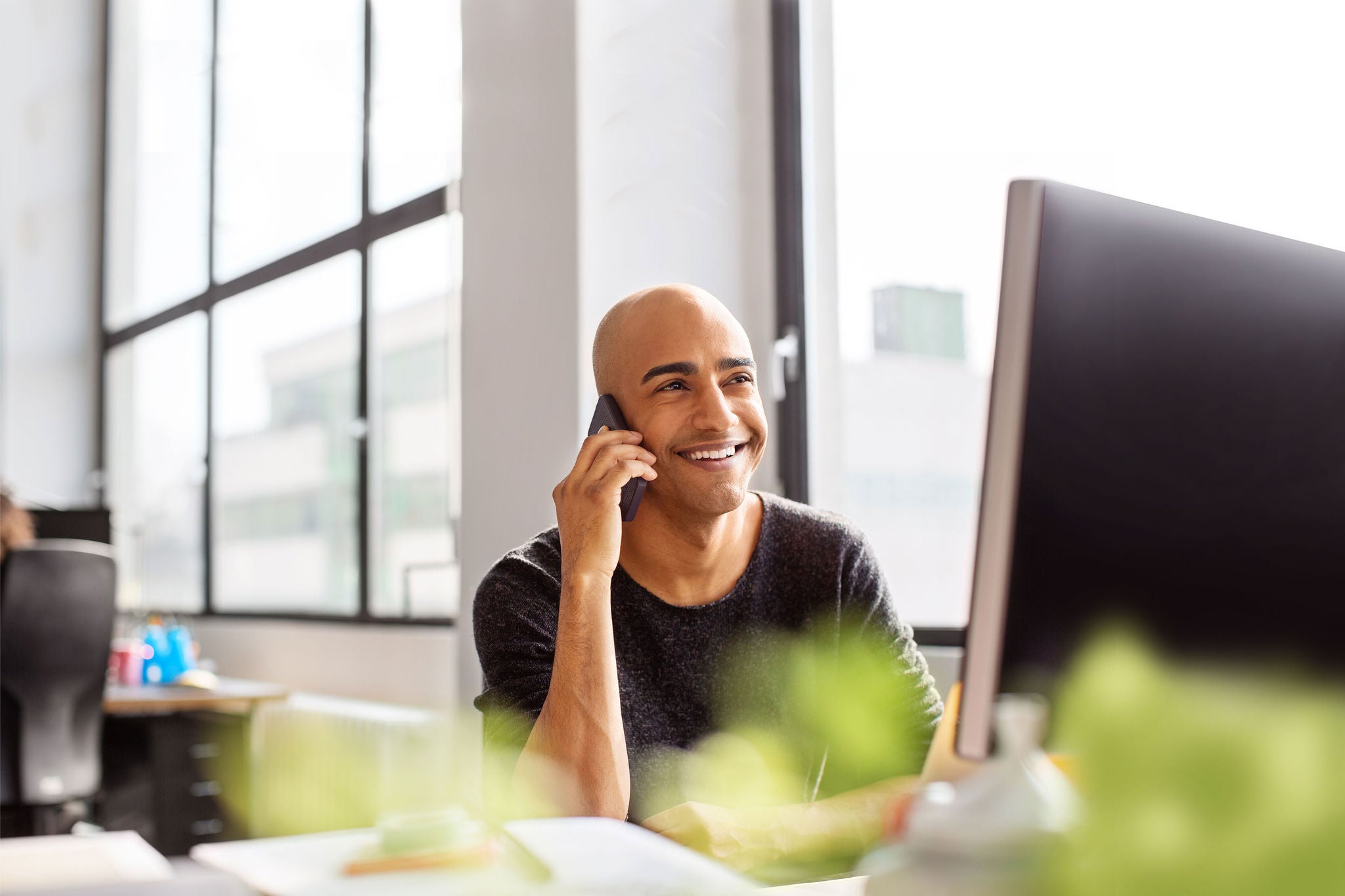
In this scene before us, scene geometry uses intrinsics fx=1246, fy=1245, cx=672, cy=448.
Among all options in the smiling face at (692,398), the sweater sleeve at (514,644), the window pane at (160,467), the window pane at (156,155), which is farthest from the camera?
the window pane at (156,155)

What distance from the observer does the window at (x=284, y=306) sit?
3938 mm

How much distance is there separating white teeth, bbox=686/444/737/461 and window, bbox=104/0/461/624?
5.93 ft

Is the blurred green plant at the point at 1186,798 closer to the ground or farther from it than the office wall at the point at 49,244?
closer to the ground

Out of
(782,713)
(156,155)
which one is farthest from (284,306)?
(782,713)

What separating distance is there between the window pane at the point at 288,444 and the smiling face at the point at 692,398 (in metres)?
2.84

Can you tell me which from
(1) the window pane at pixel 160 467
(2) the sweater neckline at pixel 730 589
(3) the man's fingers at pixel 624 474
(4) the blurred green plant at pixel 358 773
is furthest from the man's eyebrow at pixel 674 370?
(1) the window pane at pixel 160 467

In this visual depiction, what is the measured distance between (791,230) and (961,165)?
50 centimetres

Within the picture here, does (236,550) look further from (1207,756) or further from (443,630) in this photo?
(1207,756)

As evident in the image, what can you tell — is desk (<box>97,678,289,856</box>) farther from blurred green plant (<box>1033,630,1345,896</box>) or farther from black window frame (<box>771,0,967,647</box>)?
blurred green plant (<box>1033,630,1345,896</box>)

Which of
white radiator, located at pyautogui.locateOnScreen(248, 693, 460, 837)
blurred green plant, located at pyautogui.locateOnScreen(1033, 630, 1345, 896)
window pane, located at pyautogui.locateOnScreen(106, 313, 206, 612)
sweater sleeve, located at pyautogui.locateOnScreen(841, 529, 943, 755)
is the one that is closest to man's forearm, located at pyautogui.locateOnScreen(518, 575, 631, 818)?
white radiator, located at pyautogui.locateOnScreen(248, 693, 460, 837)

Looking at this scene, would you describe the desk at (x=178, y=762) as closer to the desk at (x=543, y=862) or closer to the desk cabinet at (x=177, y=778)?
the desk cabinet at (x=177, y=778)

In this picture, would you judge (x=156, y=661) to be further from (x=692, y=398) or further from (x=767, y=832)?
(x=767, y=832)

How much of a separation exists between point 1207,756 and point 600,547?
105cm

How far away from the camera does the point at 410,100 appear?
13.2 ft
